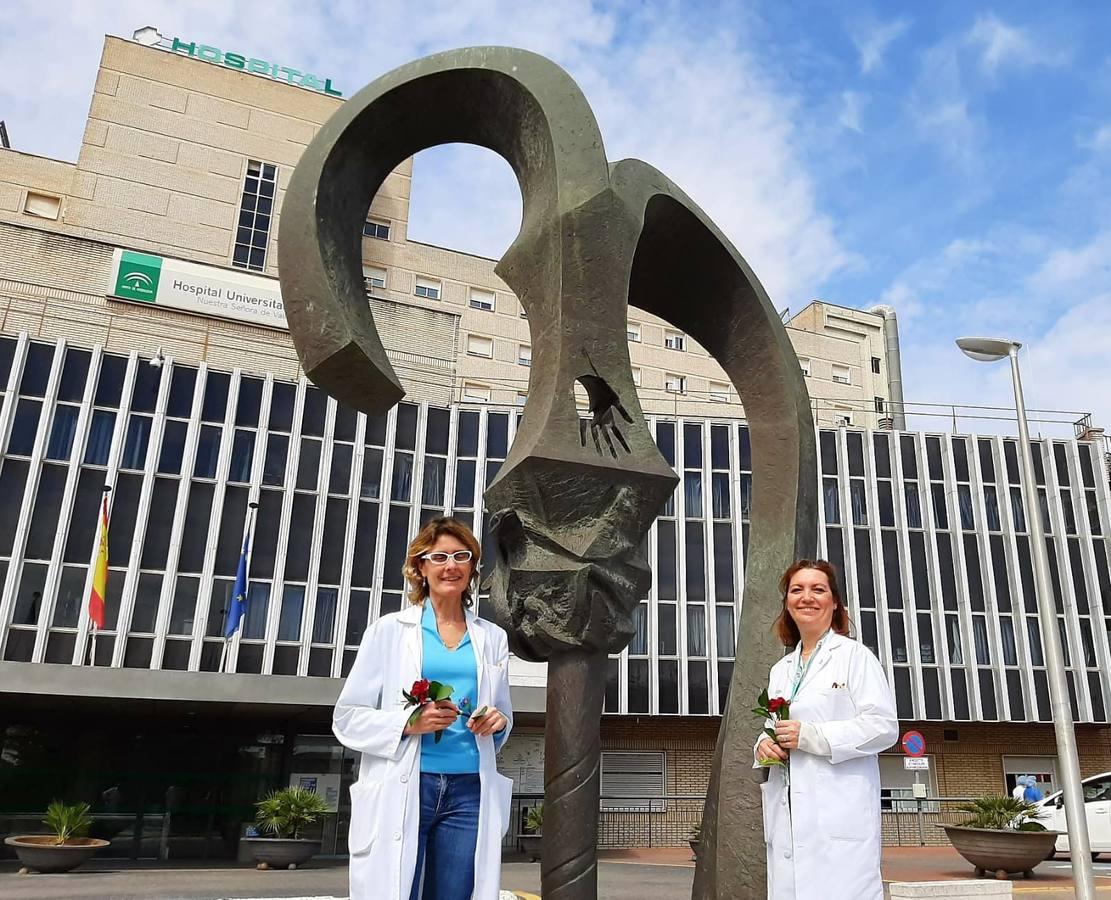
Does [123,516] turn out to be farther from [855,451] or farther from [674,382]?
[674,382]

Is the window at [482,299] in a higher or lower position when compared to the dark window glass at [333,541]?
higher

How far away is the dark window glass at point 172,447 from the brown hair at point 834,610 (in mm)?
24042

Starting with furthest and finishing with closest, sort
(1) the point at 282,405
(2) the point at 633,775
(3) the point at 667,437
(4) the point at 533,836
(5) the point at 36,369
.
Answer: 1. (3) the point at 667,437
2. (2) the point at 633,775
3. (1) the point at 282,405
4. (5) the point at 36,369
5. (4) the point at 533,836

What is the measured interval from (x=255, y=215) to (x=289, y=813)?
25.1 m

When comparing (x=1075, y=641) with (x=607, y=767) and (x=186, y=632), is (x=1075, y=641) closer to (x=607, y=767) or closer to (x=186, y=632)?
(x=607, y=767)

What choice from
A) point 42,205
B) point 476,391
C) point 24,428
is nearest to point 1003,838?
point 24,428

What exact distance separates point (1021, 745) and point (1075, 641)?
4.00 meters

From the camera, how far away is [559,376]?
161 inches

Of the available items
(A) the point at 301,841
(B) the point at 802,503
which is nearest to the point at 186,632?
(A) the point at 301,841

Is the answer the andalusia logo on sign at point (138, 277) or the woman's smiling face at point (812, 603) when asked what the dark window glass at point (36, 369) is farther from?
the woman's smiling face at point (812, 603)

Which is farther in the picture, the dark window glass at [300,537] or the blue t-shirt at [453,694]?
the dark window glass at [300,537]

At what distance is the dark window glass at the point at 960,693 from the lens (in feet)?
91.8

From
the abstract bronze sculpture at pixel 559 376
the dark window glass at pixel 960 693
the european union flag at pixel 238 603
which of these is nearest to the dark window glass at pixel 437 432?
the european union flag at pixel 238 603

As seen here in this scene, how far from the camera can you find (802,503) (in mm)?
4715
